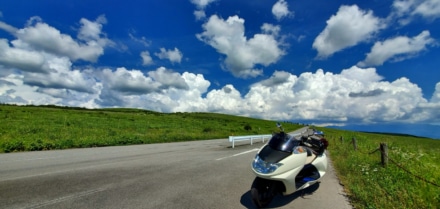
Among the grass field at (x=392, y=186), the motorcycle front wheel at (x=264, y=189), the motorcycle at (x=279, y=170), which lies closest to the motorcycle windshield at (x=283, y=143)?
the motorcycle at (x=279, y=170)

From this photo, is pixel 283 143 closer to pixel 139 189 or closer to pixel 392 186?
pixel 392 186

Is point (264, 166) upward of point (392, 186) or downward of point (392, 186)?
upward

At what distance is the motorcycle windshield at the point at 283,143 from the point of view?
5.87 meters

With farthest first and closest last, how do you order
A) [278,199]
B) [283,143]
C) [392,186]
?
[392,186] → [278,199] → [283,143]

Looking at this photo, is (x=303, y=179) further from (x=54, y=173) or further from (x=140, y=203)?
(x=54, y=173)

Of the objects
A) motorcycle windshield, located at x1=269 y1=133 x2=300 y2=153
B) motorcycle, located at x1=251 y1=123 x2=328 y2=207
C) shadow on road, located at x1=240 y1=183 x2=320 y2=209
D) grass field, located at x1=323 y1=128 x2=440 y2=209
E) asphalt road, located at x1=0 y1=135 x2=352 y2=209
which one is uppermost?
motorcycle windshield, located at x1=269 y1=133 x2=300 y2=153

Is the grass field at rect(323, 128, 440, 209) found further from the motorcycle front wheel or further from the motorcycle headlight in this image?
the motorcycle headlight

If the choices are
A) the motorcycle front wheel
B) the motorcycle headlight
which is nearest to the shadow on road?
the motorcycle front wheel

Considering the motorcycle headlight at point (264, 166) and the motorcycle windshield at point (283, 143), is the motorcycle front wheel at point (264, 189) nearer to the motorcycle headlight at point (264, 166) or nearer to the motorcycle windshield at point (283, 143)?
the motorcycle headlight at point (264, 166)

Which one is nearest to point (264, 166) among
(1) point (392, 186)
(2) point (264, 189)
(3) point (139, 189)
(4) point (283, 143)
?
(2) point (264, 189)

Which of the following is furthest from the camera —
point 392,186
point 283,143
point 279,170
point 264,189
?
point 392,186

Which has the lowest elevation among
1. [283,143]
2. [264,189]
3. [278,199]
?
[278,199]

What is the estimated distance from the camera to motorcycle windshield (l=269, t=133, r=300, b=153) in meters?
5.87

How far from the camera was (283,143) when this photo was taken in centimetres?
595
